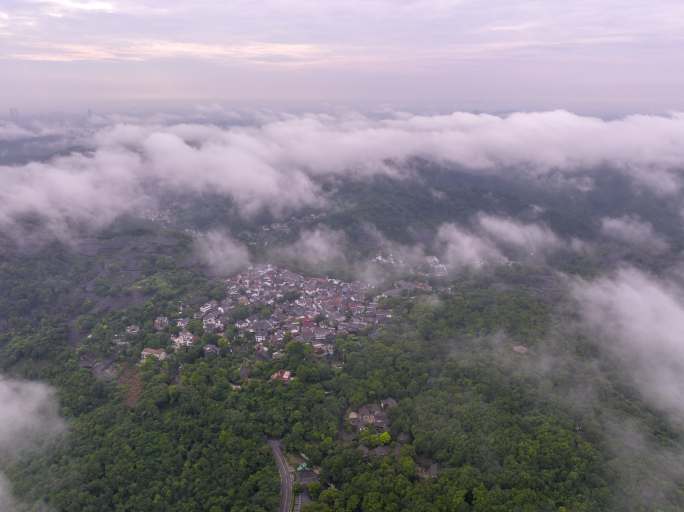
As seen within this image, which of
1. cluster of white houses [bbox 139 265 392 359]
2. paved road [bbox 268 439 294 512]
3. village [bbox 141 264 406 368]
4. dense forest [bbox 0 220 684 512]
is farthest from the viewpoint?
cluster of white houses [bbox 139 265 392 359]

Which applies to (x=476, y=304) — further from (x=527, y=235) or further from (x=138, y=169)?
(x=138, y=169)

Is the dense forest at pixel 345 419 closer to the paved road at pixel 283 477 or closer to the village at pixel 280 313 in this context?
the paved road at pixel 283 477

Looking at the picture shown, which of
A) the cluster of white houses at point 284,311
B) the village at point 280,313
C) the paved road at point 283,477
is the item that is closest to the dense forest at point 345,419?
the paved road at point 283,477

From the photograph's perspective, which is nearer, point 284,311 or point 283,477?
point 283,477

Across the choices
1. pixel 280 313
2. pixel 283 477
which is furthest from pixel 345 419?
pixel 280 313

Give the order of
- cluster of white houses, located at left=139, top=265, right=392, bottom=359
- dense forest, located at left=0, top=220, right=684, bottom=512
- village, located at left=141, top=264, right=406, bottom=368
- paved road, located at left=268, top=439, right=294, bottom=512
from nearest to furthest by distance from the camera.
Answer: dense forest, located at left=0, top=220, right=684, bottom=512 → paved road, located at left=268, top=439, right=294, bottom=512 → village, located at left=141, top=264, right=406, bottom=368 → cluster of white houses, located at left=139, top=265, right=392, bottom=359

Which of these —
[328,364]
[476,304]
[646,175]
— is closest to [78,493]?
[328,364]

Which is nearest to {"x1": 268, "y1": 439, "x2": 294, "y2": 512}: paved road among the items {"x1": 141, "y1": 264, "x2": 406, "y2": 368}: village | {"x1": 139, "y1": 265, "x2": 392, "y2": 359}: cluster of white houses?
{"x1": 141, "y1": 264, "x2": 406, "y2": 368}: village

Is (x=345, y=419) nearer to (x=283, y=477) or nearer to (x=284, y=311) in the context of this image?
(x=283, y=477)

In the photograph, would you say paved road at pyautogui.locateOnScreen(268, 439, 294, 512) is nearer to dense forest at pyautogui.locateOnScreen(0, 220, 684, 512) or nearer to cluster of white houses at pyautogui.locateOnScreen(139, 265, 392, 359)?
dense forest at pyautogui.locateOnScreen(0, 220, 684, 512)

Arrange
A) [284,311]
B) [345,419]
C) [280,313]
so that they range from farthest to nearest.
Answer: [284,311], [280,313], [345,419]
